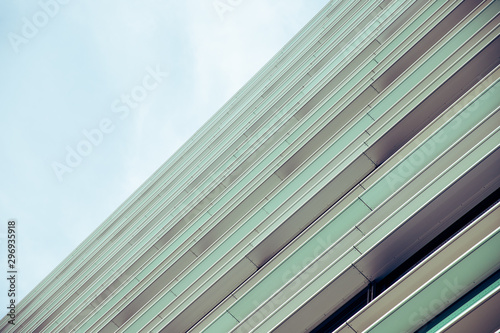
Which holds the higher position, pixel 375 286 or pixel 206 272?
pixel 206 272

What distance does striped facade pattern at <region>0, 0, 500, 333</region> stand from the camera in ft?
27.5

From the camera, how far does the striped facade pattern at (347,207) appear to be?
839cm

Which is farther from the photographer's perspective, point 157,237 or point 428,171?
point 157,237

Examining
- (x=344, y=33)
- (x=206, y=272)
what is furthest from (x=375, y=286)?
(x=344, y=33)

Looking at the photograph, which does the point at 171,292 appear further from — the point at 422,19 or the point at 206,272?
the point at 422,19

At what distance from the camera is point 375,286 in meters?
9.94

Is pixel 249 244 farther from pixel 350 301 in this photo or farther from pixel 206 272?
pixel 350 301

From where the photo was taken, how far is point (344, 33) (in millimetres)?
22531

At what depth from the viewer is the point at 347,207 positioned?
11.4 m

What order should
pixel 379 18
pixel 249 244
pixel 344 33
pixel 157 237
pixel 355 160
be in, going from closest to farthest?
pixel 355 160 → pixel 249 244 → pixel 379 18 → pixel 157 237 → pixel 344 33

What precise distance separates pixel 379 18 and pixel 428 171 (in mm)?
11800

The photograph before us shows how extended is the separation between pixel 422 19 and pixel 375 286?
36.7 ft

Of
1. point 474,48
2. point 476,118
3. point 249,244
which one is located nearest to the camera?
point 476,118

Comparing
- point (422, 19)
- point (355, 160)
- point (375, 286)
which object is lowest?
point (375, 286)
